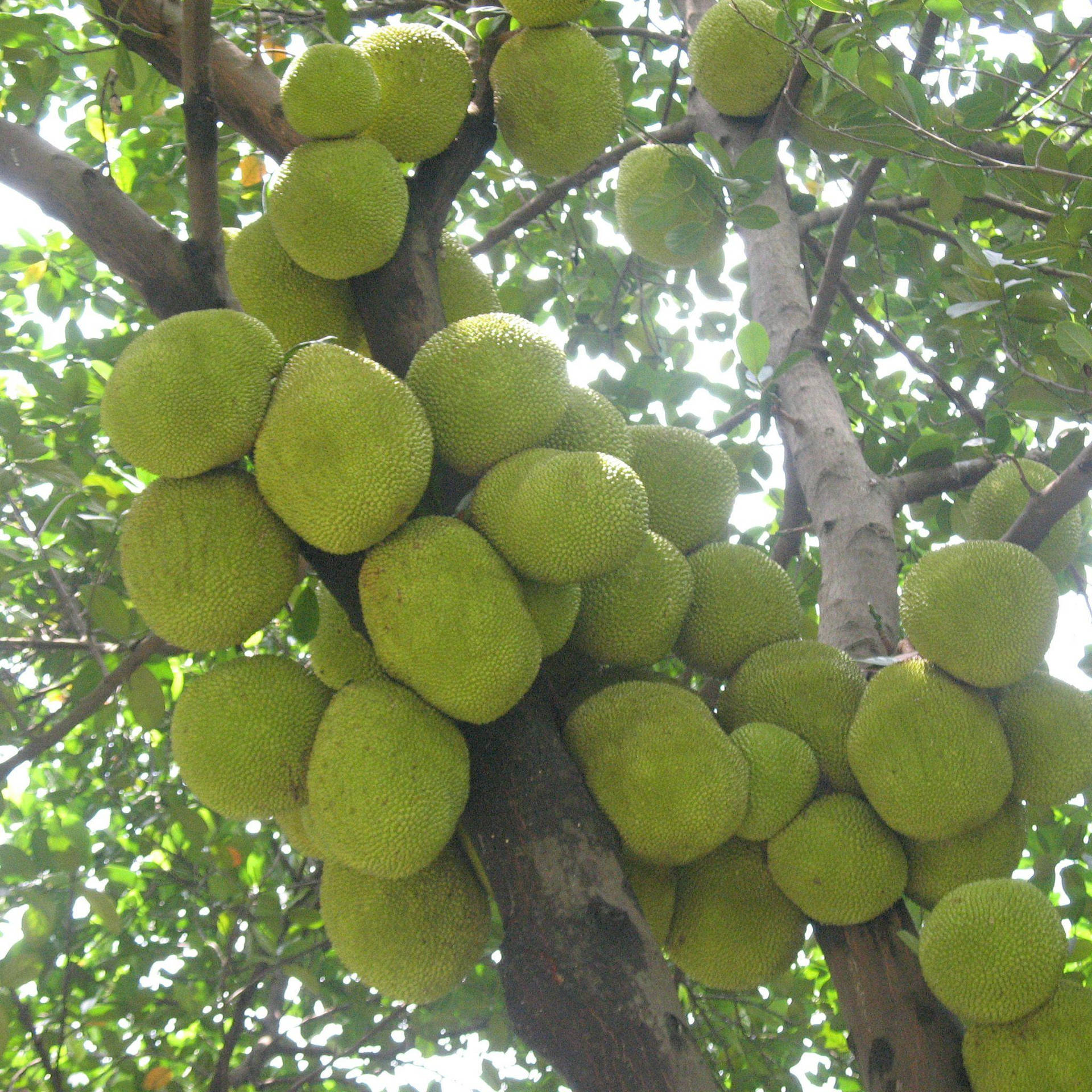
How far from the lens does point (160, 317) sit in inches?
66.7

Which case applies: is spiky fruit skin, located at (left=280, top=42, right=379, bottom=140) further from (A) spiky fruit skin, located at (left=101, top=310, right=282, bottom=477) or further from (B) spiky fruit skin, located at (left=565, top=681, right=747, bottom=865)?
(B) spiky fruit skin, located at (left=565, top=681, right=747, bottom=865)

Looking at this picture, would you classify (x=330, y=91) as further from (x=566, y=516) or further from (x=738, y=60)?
(x=738, y=60)

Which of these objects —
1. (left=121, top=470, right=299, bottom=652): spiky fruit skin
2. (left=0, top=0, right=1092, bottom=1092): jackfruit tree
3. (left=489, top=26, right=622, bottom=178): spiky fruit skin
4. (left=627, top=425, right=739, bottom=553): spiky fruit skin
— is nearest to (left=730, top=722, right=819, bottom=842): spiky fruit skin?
(left=0, top=0, right=1092, bottom=1092): jackfruit tree

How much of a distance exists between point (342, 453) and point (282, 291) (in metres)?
0.56

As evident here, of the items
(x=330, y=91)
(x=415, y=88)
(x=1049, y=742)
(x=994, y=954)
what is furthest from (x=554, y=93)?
(x=994, y=954)

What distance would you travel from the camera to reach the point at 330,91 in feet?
5.57

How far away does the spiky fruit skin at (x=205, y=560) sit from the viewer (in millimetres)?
1507

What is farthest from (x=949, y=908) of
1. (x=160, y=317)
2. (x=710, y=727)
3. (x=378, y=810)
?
(x=160, y=317)

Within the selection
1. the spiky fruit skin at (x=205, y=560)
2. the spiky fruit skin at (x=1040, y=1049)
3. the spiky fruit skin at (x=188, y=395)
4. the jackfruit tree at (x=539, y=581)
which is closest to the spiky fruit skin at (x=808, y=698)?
the jackfruit tree at (x=539, y=581)

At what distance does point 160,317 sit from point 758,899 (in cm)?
132

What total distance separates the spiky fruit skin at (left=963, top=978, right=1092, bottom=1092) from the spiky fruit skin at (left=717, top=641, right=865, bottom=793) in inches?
16.0

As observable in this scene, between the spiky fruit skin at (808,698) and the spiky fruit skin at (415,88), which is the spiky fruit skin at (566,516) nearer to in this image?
the spiky fruit skin at (808,698)

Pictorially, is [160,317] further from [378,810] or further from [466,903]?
[466,903]

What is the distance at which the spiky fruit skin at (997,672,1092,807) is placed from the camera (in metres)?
1.66
